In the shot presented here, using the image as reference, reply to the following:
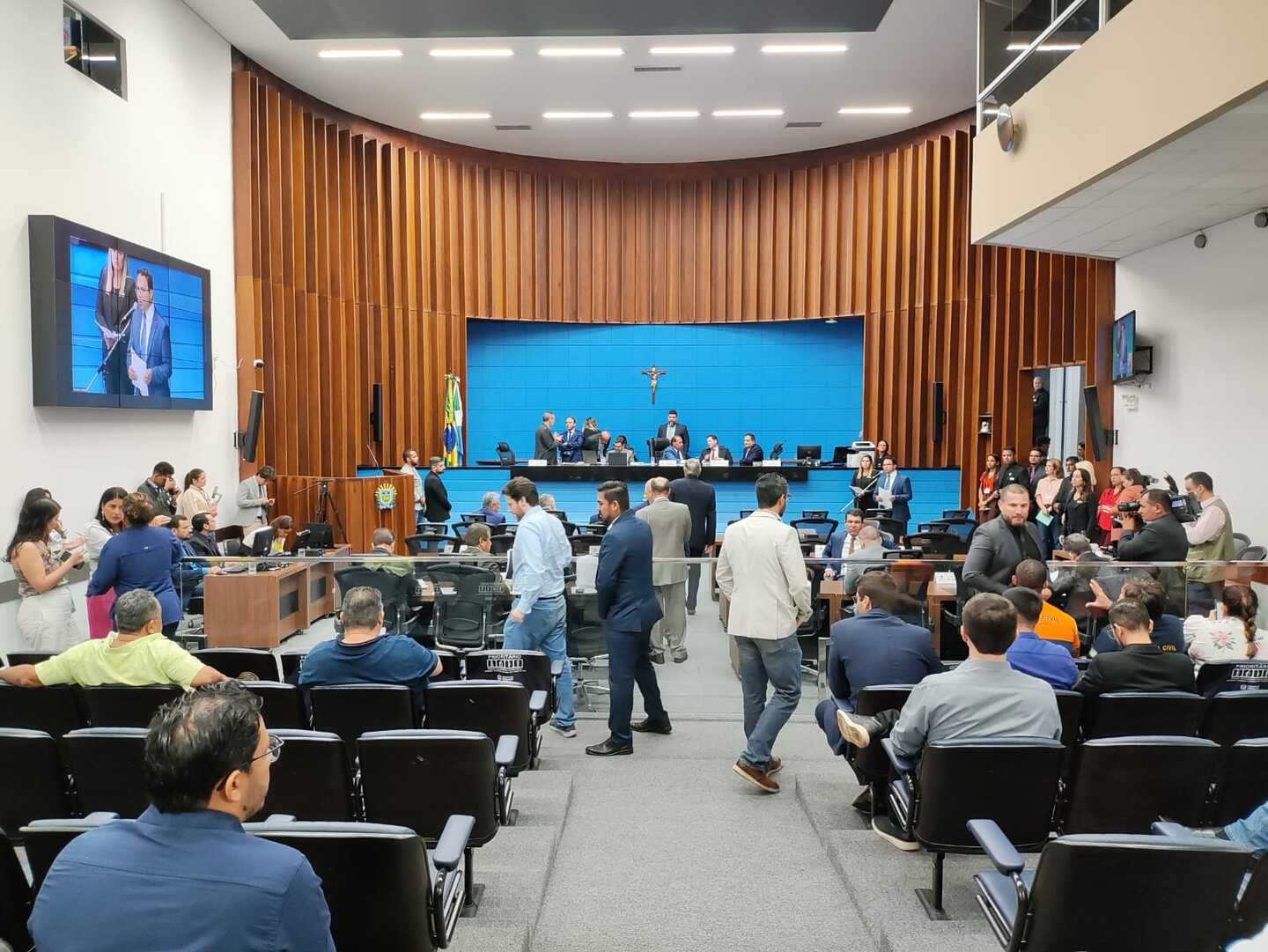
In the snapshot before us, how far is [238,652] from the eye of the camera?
179 inches

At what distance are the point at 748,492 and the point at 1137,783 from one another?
36.9 ft

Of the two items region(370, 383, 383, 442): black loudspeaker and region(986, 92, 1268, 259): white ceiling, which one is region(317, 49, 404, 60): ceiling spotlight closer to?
region(370, 383, 383, 442): black loudspeaker

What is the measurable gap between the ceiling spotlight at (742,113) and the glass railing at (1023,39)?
4.65 metres

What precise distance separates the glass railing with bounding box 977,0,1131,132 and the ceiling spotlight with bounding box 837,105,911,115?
417cm

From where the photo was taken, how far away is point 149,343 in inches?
363

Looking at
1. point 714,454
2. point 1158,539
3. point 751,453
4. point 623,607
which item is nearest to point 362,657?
point 623,607

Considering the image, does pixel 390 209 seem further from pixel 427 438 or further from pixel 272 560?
pixel 272 560

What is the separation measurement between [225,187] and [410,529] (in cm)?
504

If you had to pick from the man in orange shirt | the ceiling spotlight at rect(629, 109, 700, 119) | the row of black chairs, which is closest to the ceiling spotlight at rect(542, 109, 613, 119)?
the ceiling spotlight at rect(629, 109, 700, 119)

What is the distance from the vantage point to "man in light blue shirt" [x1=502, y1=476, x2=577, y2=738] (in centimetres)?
532

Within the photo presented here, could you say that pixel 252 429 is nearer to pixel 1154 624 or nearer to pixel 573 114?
pixel 573 114

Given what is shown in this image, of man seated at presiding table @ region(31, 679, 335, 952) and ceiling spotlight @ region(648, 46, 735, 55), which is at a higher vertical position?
ceiling spotlight @ region(648, 46, 735, 55)

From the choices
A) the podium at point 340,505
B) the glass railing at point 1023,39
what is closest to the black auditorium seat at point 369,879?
the glass railing at point 1023,39

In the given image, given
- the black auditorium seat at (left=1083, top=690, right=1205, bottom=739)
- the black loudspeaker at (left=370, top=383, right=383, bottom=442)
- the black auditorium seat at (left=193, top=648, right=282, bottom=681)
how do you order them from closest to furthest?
the black auditorium seat at (left=1083, top=690, right=1205, bottom=739)
the black auditorium seat at (left=193, top=648, right=282, bottom=681)
the black loudspeaker at (left=370, top=383, right=383, bottom=442)
